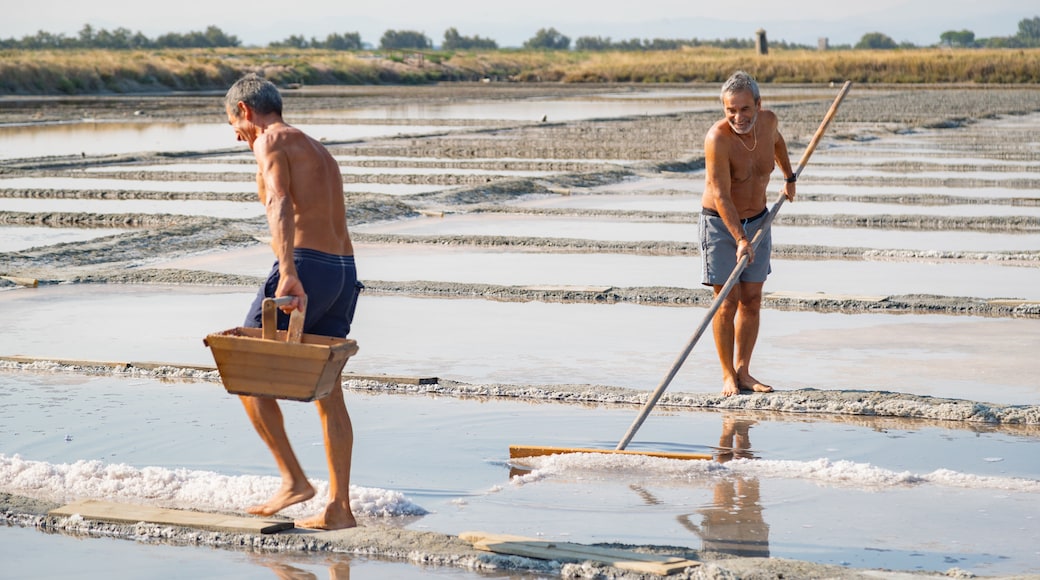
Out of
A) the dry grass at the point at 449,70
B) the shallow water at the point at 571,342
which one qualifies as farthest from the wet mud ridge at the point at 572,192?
the dry grass at the point at 449,70

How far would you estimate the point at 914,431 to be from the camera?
Answer: 6094mm

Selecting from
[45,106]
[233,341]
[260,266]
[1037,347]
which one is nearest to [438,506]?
[233,341]

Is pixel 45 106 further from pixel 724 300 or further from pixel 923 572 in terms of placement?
pixel 923 572

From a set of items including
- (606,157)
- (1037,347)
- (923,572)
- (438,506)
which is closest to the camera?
(923,572)

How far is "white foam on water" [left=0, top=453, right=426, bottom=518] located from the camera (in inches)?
198

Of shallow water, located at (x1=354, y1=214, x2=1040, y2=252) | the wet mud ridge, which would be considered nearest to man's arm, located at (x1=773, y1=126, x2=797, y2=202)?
the wet mud ridge

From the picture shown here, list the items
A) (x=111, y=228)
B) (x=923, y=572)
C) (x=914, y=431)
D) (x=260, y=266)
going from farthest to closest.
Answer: (x=111, y=228), (x=260, y=266), (x=914, y=431), (x=923, y=572)

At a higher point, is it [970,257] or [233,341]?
[233,341]

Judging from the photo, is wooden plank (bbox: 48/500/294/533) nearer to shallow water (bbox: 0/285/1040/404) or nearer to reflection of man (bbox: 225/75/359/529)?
reflection of man (bbox: 225/75/359/529)

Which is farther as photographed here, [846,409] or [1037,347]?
[1037,347]

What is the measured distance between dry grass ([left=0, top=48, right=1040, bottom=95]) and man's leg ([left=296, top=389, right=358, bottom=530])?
144 feet

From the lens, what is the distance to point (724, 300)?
6.71 metres

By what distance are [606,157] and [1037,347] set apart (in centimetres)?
1386

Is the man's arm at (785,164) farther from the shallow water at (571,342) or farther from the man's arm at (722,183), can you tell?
the shallow water at (571,342)
